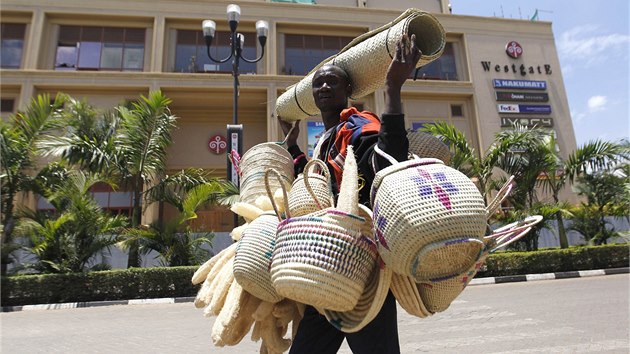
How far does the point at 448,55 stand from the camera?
22.0 meters

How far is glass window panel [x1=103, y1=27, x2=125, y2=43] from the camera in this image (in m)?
19.3

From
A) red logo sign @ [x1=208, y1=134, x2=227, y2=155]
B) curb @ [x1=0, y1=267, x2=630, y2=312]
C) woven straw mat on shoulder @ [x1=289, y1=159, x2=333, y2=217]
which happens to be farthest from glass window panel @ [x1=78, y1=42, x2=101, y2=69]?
woven straw mat on shoulder @ [x1=289, y1=159, x2=333, y2=217]

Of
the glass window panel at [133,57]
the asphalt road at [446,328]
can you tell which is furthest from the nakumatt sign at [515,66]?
the glass window panel at [133,57]

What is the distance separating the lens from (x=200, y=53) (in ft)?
65.4

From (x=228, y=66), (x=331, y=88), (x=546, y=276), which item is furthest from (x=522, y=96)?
(x=331, y=88)

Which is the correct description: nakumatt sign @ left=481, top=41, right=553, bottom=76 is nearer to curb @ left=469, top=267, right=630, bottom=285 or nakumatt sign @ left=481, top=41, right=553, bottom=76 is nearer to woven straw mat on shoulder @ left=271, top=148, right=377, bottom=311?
curb @ left=469, top=267, right=630, bottom=285

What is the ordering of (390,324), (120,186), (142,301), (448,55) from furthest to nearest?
(448,55) → (120,186) → (142,301) → (390,324)

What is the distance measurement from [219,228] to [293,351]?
16.9 m

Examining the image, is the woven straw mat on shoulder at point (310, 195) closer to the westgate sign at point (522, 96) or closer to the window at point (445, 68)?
the window at point (445, 68)

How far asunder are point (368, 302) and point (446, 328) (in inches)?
181

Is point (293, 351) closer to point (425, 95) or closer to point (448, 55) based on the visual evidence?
point (425, 95)

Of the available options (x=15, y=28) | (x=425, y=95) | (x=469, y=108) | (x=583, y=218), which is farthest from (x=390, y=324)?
(x=15, y=28)

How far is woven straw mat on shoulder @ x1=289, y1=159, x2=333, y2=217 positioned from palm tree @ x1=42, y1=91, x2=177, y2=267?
9718 millimetres

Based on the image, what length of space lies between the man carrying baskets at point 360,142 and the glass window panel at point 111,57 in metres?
20.3
